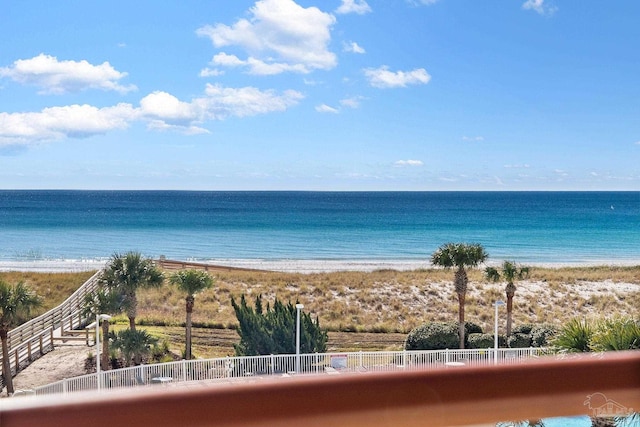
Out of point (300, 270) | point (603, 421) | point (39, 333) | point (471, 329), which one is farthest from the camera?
point (300, 270)

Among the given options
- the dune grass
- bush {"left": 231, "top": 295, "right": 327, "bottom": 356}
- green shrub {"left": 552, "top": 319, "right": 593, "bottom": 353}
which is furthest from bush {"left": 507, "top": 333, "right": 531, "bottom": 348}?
green shrub {"left": 552, "top": 319, "right": 593, "bottom": 353}

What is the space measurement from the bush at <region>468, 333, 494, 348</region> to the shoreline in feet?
58.7

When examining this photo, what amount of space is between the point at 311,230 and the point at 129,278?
34620mm

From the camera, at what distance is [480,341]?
1465 cm

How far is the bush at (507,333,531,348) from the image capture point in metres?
14.8

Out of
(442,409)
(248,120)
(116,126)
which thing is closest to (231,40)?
(248,120)

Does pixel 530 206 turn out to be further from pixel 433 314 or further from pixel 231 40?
pixel 433 314

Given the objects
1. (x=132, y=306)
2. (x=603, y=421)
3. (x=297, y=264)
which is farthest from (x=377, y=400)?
(x=297, y=264)

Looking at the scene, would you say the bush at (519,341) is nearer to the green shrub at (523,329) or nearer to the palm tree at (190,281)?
the green shrub at (523,329)

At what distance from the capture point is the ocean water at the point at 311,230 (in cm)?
4050

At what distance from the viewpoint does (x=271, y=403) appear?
692mm

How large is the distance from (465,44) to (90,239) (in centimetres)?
3673

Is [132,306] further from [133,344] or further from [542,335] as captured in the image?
[542,335]

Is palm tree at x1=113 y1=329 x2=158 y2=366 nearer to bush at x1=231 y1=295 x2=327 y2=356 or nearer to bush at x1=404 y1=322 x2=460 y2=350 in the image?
bush at x1=231 y1=295 x2=327 y2=356
